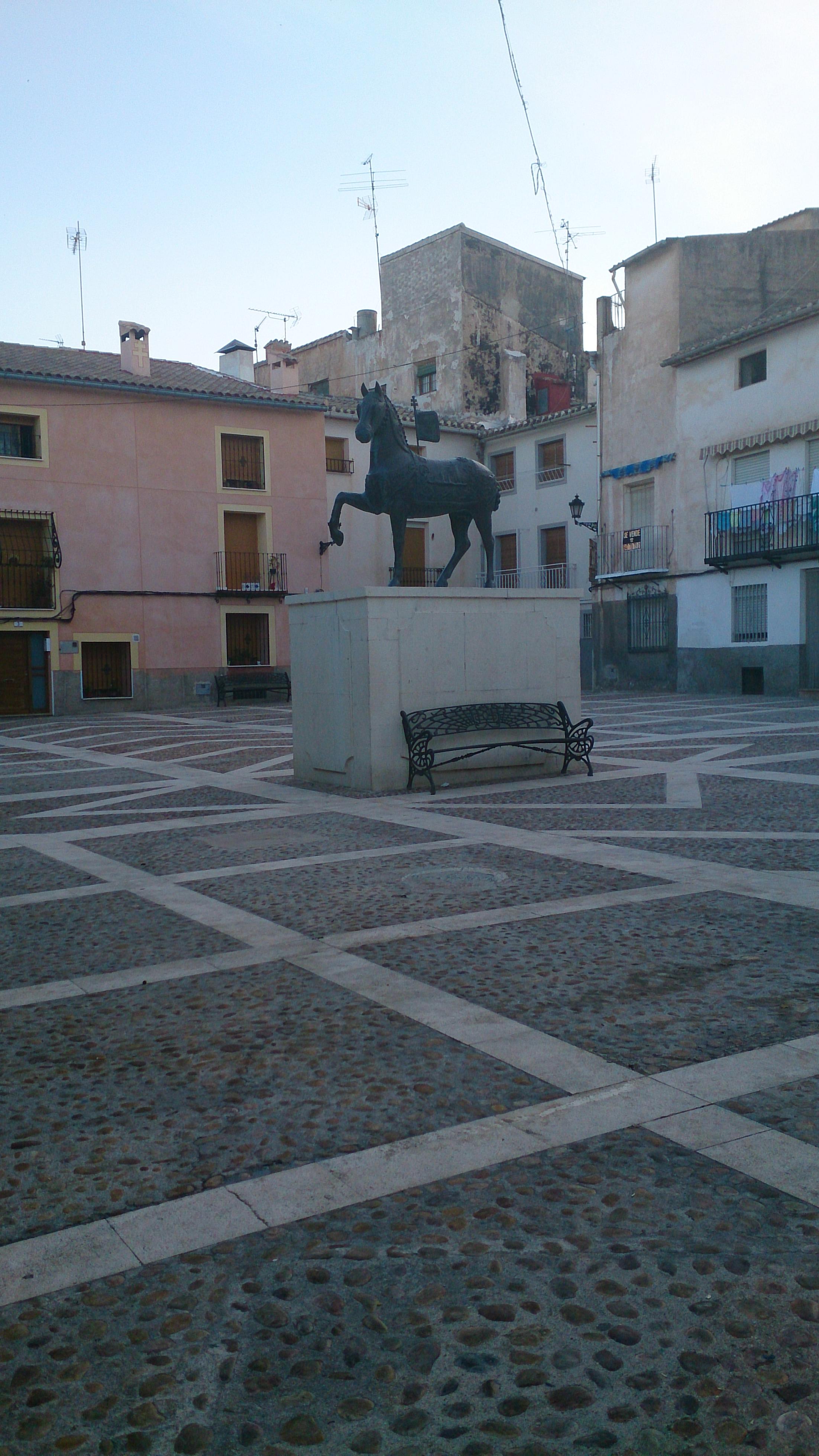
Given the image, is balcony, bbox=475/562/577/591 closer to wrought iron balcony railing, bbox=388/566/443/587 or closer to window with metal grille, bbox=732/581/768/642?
wrought iron balcony railing, bbox=388/566/443/587

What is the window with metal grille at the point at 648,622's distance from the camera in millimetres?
29453

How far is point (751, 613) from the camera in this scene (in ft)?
87.9

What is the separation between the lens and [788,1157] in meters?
2.79

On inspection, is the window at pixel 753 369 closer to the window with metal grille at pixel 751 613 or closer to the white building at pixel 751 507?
the white building at pixel 751 507

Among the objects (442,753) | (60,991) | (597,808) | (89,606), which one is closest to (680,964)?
(60,991)

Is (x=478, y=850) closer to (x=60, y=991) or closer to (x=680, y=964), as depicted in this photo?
(x=680, y=964)

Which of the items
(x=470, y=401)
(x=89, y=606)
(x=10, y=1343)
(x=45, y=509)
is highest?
(x=470, y=401)

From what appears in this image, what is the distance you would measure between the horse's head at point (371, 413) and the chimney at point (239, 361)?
94.1 feet

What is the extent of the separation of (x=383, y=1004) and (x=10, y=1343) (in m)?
2.08

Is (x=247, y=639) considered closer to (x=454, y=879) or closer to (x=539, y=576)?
(x=539, y=576)

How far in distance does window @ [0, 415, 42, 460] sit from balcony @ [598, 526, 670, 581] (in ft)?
48.2

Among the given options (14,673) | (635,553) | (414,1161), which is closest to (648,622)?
(635,553)

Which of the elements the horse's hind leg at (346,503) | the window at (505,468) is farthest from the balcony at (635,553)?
the horse's hind leg at (346,503)

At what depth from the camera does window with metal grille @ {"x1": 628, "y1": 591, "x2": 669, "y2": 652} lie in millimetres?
29453
